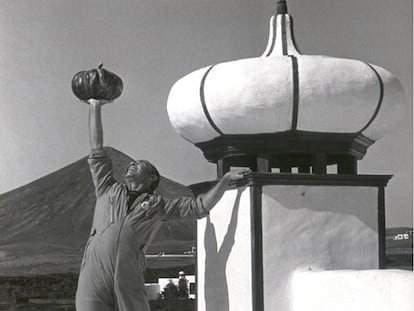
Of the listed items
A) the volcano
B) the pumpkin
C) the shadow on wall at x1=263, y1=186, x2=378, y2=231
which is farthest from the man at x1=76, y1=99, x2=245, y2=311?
the volcano

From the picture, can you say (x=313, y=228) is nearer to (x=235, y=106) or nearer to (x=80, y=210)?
(x=235, y=106)

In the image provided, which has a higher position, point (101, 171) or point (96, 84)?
point (96, 84)

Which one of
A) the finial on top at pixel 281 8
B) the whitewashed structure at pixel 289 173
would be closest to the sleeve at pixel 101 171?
the whitewashed structure at pixel 289 173

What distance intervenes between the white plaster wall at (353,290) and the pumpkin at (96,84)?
1.25m

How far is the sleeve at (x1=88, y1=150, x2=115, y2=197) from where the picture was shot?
3906 mm

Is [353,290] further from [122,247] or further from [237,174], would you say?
[122,247]

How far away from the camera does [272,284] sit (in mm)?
3666

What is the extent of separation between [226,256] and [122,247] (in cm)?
51

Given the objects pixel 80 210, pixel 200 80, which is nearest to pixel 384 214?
pixel 200 80

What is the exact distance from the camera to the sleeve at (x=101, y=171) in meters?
3.91

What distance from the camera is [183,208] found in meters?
3.73

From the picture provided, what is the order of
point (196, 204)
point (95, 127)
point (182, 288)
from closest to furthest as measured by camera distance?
point (196, 204) < point (95, 127) < point (182, 288)

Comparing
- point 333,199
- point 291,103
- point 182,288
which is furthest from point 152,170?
point 182,288

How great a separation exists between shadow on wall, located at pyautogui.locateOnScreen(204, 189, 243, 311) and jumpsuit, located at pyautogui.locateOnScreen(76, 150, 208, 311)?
17 cm
